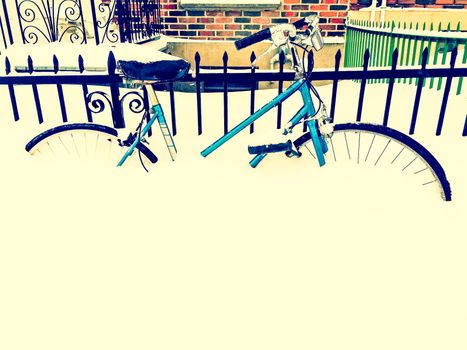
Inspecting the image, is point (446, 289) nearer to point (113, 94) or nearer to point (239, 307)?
point (239, 307)

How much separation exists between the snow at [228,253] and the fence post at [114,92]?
0.39 meters

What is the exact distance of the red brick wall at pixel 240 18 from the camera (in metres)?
7.62

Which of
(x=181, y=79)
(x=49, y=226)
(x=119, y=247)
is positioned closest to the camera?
(x=119, y=247)

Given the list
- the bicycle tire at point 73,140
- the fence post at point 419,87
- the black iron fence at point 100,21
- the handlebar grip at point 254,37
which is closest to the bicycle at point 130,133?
the bicycle tire at point 73,140

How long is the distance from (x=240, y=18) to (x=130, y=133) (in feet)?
17.5

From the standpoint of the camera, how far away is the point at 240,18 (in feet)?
25.4

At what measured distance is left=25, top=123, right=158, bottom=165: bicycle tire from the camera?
3.27 metres

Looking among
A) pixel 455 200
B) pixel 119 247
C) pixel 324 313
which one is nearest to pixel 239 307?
pixel 324 313

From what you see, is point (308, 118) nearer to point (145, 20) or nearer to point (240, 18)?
point (240, 18)

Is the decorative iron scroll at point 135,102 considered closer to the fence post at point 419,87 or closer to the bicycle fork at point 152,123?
the bicycle fork at point 152,123

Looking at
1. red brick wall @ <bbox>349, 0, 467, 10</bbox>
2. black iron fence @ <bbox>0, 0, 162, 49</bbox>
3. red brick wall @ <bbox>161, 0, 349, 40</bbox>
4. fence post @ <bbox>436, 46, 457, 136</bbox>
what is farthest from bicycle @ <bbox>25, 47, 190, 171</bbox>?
red brick wall @ <bbox>349, 0, 467, 10</bbox>

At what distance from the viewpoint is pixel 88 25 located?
9.40m

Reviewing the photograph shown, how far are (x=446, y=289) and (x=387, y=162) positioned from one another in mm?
1397

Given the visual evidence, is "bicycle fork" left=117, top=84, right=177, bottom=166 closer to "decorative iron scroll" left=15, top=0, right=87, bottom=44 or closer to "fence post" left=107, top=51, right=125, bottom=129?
"fence post" left=107, top=51, right=125, bottom=129
